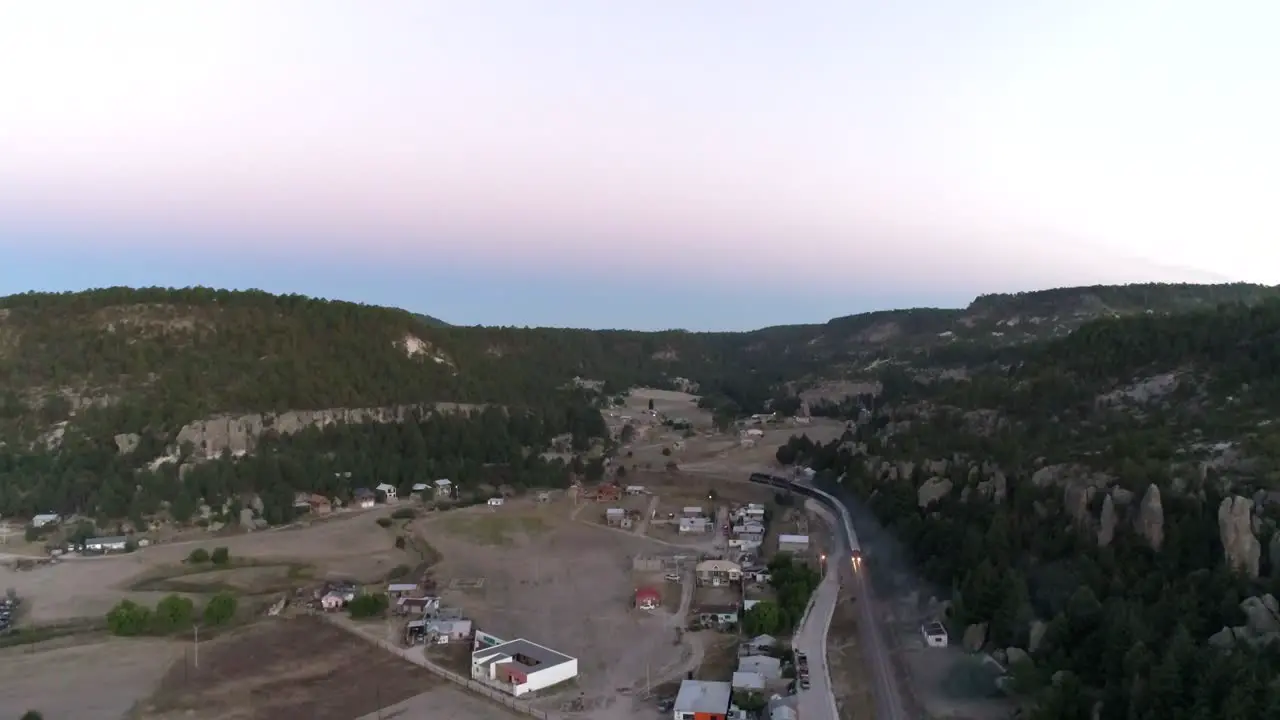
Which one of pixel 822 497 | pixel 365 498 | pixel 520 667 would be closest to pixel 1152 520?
pixel 520 667

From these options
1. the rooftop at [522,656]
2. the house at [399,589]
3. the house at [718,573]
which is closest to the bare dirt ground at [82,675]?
the house at [399,589]

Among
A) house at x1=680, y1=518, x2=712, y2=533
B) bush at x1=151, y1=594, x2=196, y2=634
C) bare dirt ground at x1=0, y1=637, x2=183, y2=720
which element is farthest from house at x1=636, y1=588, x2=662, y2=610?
bush at x1=151, y1=594, x2=196, y2=634

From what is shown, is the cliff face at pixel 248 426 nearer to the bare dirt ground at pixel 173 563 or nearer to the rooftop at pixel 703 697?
the bare dirt ground at pixel 173 563

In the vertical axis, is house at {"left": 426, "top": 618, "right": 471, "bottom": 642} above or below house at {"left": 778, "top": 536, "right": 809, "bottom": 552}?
below

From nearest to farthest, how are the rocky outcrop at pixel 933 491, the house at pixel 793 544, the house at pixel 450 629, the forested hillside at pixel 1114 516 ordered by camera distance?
the forested hillside at pixel 1114 516 → the house at pixel 450 629 → the rocky outcrop at pixel 933 491 → the house at pixel 793 544

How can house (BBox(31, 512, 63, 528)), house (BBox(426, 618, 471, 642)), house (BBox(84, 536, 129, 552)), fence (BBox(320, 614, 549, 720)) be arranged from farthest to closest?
house (BBox(31, 512, 63, 528)) → house (BBox(84, 536, 129, 552)) → house (BBox(426, 618, 471, 642)) → fence (BBox(320, 614, 549, 720))

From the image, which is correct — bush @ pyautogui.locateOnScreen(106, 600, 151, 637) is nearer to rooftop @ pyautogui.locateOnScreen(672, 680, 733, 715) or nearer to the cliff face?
rooftop @ pyautogui.locateOnScreen(672, 680, 733, 715)
